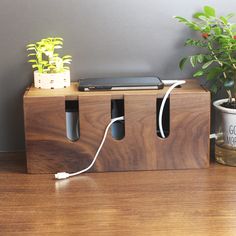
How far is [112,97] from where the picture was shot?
3.76 feet

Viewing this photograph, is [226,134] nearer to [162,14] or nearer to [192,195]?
[192,195]

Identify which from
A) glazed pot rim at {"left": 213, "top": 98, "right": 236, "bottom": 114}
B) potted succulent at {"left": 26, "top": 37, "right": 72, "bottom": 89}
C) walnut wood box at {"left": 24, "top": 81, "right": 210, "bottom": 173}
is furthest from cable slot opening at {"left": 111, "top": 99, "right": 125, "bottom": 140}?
glazed pot rim at {"left": 213, "top": 98, "right": 236, "bottom": 114}

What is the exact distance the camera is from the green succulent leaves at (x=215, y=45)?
3.90ft

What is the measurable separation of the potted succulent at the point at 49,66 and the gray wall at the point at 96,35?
0.04 meters

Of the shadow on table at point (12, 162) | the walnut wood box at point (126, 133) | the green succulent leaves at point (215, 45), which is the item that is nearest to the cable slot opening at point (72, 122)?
the walnut wood box at point (126, 133)

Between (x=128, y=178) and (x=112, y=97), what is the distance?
20cm

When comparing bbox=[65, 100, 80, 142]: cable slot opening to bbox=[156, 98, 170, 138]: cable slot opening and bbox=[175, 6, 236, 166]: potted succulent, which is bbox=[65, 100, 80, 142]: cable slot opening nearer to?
bbox=[156, 98, 170, 138]: cable slot opening

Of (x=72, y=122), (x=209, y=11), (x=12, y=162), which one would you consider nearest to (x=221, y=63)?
(x=209, y=11)

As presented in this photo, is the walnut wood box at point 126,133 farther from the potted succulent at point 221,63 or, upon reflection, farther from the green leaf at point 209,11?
the green leaf at point 209,11

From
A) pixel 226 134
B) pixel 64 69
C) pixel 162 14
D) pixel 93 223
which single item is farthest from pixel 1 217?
pixel 162 14

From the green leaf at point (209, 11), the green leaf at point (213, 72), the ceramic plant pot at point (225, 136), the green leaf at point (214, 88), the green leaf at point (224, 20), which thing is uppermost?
the green leaf at point (209, 11)

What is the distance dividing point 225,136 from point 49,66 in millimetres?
503

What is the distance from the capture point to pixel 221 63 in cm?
119

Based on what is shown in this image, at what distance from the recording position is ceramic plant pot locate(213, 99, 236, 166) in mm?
1187
